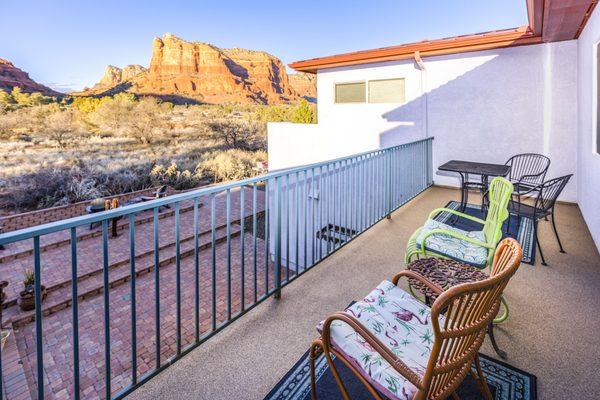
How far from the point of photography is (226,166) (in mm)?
17531

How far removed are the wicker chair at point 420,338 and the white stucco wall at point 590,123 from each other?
306 centimetres

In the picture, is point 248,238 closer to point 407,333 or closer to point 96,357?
point 96,357

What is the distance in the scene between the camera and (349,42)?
35094mm

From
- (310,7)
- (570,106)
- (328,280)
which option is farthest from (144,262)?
(310,7)

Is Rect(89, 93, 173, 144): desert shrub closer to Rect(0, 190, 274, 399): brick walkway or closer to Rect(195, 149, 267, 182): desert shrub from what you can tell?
Rect(195, 149, 267, 182): desert shrub

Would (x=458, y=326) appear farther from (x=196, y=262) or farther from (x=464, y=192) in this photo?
(x=464, y=192)

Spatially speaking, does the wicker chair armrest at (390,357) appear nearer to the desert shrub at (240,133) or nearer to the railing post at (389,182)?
the railing post at (389,182)

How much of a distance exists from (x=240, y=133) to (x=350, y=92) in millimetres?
16002

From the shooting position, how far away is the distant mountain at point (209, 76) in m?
43.7

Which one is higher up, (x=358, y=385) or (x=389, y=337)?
(x=389, y=337)

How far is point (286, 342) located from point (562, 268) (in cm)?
274

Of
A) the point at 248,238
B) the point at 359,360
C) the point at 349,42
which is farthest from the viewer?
the point at 349,42

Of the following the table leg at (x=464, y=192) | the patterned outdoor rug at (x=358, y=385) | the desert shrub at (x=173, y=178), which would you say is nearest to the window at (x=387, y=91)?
the table leg at (x=464, y=192)

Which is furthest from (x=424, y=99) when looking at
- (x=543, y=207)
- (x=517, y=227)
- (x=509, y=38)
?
(x=543, y=207)
